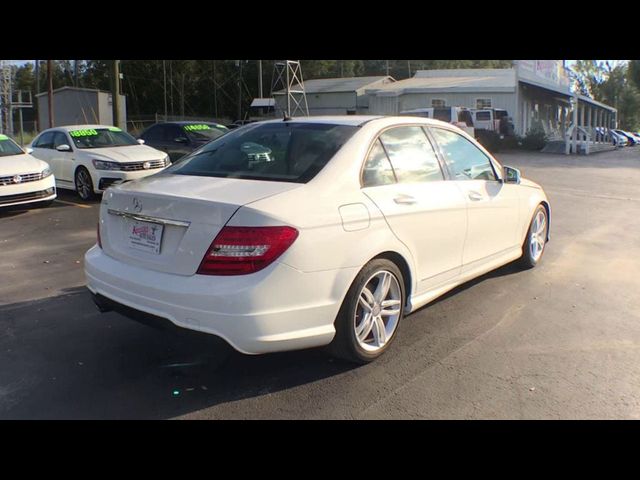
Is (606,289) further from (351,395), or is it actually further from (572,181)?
(572,181)

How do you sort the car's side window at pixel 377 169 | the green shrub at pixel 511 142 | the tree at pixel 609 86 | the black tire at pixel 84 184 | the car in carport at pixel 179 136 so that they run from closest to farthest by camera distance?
the car's side window at pixel 377 169 → the black tire at pixel 84 184 → the car in carport at pixel 179 136 → the green shrub at pixel 511 142 → the tree at pixel 609 86

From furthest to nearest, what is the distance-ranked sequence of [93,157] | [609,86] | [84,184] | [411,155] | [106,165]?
[609,86], [84,184], [93,157], [106,165], [411,155]

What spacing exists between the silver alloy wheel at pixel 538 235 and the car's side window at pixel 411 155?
2101 millimetres

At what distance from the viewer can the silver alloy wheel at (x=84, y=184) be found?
1169 centimetres

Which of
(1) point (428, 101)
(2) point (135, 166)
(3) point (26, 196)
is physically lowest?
(3) point (26, 196)

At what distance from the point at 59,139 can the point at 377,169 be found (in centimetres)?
1032

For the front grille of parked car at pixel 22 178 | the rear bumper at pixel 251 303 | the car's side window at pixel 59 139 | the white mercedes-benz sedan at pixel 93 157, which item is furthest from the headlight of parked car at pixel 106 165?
the rear bumper at pixel 251 303

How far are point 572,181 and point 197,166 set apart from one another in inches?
544

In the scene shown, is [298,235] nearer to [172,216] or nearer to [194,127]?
[172,216]

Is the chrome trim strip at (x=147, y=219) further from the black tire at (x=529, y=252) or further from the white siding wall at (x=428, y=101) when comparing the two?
the white siding wall at (x=428, y=101)

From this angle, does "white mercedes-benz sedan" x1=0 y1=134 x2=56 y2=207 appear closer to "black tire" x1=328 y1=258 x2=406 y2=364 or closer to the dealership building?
"black tire" x1=328 y1=258 x2=406 y2=364

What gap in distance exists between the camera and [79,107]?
32656 millimetres

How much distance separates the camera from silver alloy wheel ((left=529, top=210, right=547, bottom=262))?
640 cm

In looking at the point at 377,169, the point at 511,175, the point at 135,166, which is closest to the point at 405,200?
the point at 377,169
